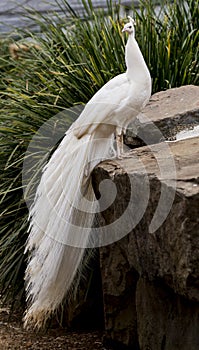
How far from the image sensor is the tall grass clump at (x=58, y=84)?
13.2 ft

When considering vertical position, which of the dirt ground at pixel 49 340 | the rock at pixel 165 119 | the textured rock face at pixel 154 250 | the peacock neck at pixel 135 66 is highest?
the peacock neck at pixel 135 66

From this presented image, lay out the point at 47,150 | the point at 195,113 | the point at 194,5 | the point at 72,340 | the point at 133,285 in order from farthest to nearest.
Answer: the point at 194,5, the point at 47,150, the point at 72,340, the point at 195,113, the point at 133,285

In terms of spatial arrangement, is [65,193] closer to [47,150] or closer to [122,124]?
[122,124]

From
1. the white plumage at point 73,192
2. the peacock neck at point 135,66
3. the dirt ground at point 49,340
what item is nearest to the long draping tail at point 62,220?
the white plumage at point 73,192

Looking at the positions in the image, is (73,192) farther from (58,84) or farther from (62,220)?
(58,84)

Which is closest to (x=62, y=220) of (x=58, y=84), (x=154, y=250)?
(x=154, y=250)

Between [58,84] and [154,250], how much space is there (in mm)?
1853

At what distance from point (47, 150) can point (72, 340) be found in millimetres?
1054

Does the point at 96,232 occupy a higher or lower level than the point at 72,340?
higher

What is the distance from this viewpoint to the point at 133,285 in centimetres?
328

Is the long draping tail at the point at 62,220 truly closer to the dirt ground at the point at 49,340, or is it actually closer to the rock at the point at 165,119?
the rock at the point at 165,119

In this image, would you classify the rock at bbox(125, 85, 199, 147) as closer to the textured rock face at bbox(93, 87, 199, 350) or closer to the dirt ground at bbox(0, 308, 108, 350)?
the textured rock face at bbox(93, 87, 199, 350)

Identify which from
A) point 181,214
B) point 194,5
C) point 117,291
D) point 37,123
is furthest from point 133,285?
point 194,5

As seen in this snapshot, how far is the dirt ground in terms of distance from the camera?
146 inches
